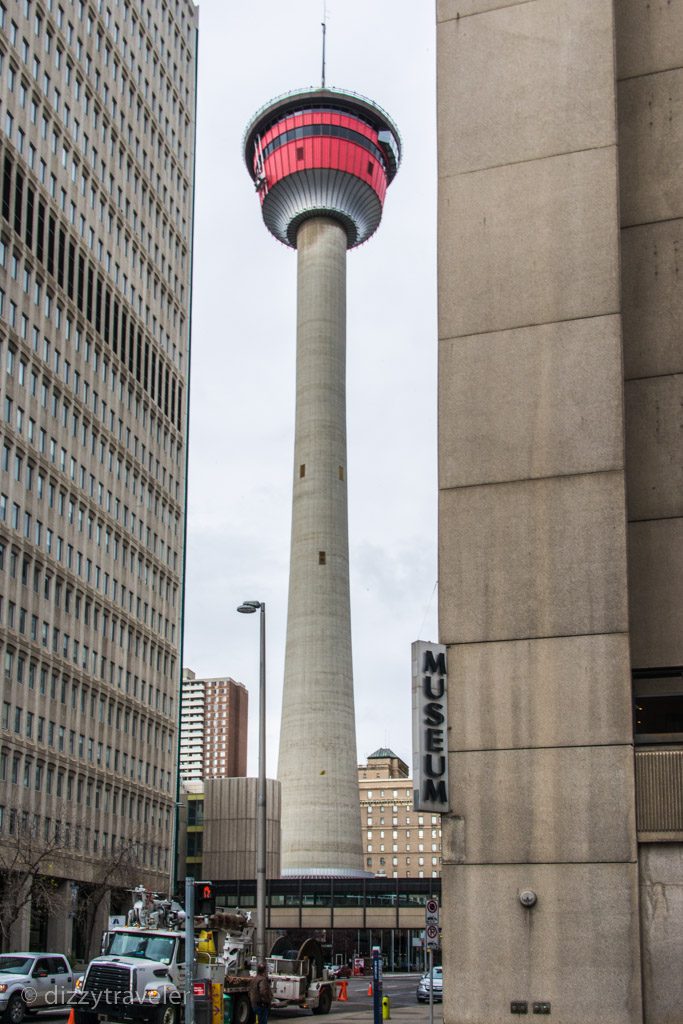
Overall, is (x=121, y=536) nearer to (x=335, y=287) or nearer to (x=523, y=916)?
(x=335, y=287)

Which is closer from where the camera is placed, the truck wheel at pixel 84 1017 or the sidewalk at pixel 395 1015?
the truck wheel at pixel 84 1017

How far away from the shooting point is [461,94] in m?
23.4

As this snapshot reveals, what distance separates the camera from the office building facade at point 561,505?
1928 centimetres

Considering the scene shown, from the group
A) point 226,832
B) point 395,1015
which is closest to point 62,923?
point 395,1015

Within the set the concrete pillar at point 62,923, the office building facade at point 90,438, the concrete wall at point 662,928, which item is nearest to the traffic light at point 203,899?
the concrete wall at point 662,928

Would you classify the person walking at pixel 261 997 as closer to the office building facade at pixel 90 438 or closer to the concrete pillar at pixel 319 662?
the office building facade at pixel 90 438

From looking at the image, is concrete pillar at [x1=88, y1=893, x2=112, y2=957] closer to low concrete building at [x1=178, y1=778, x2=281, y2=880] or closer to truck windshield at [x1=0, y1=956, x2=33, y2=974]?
low concrete building at [x1=178, y1=778, x2=281, y2=880]

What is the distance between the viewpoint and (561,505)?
68.6ft

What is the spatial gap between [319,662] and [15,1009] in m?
75.9

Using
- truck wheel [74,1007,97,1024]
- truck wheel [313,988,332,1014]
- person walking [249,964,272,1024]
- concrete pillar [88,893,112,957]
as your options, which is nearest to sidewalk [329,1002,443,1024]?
truck wheel [313,988,332,1014]

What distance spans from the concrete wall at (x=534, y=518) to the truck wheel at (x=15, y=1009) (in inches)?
744

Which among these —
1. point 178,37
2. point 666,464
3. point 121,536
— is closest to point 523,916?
point 666,464

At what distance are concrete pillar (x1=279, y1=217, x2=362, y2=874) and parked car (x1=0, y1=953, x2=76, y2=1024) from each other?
70.6m

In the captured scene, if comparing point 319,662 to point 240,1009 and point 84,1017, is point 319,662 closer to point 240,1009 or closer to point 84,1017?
point 240,1009
